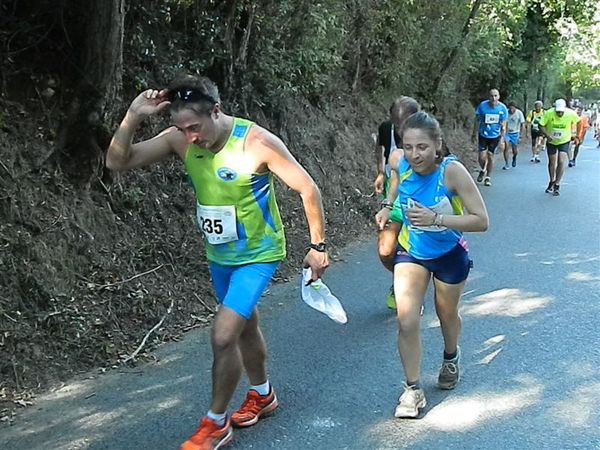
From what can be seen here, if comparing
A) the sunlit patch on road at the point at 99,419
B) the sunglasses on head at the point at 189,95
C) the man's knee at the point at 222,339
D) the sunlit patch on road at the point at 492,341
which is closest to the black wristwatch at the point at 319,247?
the man's knee at the point at 222,339

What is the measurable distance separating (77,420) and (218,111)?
6.61 feet

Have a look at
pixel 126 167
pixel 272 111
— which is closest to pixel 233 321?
pixel 126 167

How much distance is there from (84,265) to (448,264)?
302 centimetres

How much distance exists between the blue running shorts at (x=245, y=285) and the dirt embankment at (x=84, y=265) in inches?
63.2

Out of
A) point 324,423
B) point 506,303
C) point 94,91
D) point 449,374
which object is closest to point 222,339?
point 324,423

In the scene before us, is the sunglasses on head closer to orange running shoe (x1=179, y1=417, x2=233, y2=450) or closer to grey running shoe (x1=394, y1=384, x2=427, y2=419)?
orange running shoe (x1=179, y1=417, x2=233, y2=450)

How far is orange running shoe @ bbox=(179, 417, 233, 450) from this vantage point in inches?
158

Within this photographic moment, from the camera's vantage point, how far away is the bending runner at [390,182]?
225 inches

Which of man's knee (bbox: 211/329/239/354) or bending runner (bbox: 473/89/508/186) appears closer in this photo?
man's knee (bbox: 211/329/239/354)

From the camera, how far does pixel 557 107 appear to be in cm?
1571

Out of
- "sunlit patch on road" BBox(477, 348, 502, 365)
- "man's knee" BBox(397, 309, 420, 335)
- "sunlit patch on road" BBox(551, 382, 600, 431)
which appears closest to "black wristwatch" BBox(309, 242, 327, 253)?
"man's knee" BBox(397, 309, 420, 335)

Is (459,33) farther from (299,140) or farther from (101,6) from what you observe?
(101,6)

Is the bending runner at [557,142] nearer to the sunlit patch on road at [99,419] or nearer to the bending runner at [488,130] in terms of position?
the bending runner at [488,130]

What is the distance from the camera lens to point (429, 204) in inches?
182
